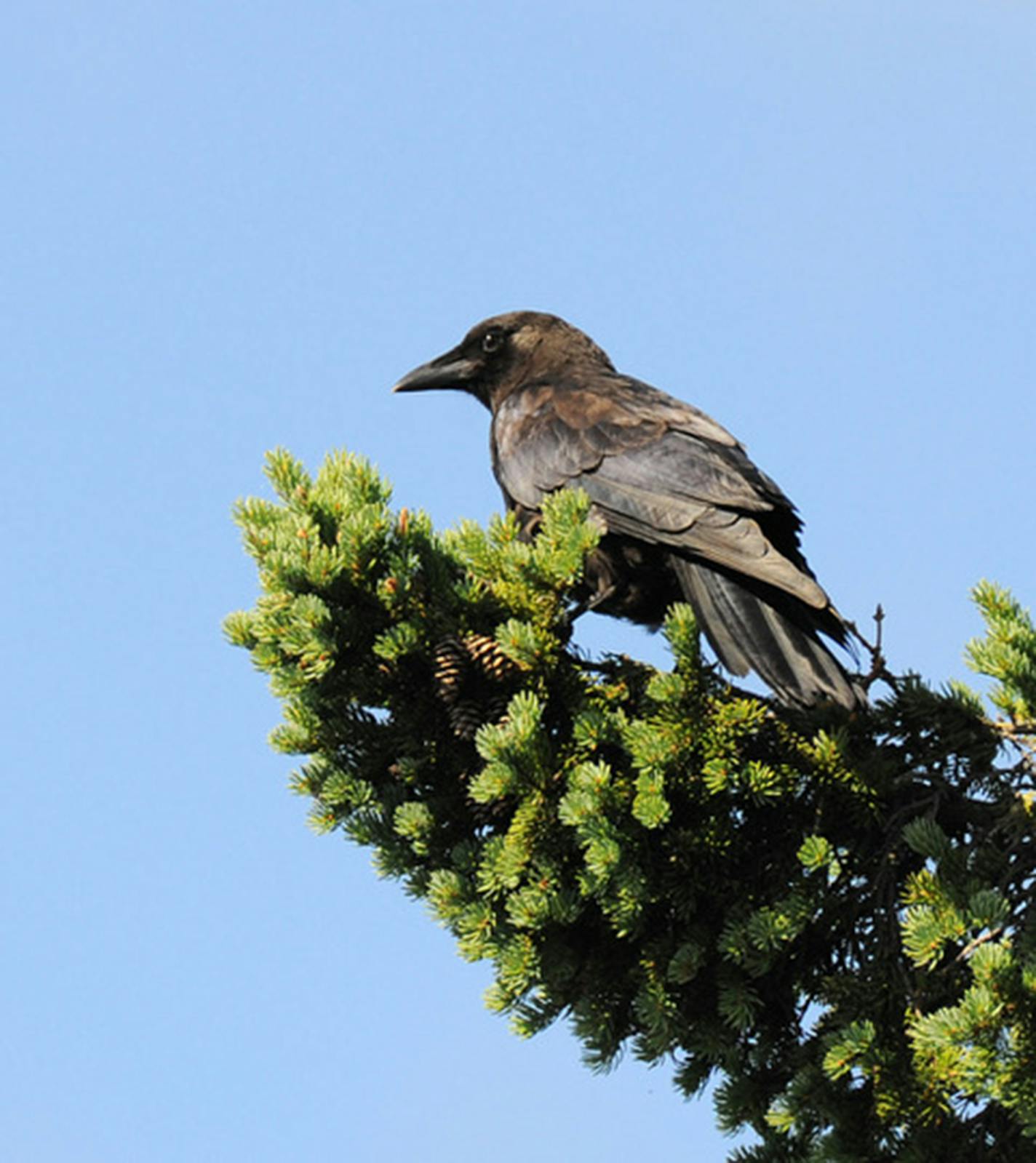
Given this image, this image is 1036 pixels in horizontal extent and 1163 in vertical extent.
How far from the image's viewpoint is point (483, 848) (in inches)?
170

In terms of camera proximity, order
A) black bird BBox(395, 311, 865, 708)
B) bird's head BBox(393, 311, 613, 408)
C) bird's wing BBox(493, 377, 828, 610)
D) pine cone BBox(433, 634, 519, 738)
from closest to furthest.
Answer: pine cone BBox(433, 634, 519, 738), black bird BBox(395, 311, 865, 708), bird's wing BBox(493, 377, 828, 610), bird's head BBox(393, 311, 613, 408)

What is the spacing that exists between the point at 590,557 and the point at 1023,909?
217 cm

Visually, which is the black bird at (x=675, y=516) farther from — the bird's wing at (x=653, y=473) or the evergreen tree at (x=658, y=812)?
the evergreen tree at (x=658, y=812)

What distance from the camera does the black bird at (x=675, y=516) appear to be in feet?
16.7

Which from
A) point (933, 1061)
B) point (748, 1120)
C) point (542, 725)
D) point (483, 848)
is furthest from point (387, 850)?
point (933, 1061)

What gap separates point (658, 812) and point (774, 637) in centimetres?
122

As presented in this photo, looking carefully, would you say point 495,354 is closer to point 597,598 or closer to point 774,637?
point 597,598

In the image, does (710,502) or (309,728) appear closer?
(309,728)

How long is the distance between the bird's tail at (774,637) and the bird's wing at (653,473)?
→ 0.08m

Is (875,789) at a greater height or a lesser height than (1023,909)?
greater

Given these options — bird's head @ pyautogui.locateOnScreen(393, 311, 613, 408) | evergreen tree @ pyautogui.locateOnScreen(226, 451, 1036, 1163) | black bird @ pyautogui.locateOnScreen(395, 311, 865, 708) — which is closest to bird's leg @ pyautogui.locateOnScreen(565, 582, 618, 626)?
black bird @ pyautogui.locateOnScreen(395, 311, 865, 708)

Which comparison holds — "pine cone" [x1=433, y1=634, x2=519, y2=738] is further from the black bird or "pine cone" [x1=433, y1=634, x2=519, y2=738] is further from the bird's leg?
the bird's leg

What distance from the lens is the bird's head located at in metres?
7.94

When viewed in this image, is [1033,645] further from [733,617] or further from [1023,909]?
[733,617]
